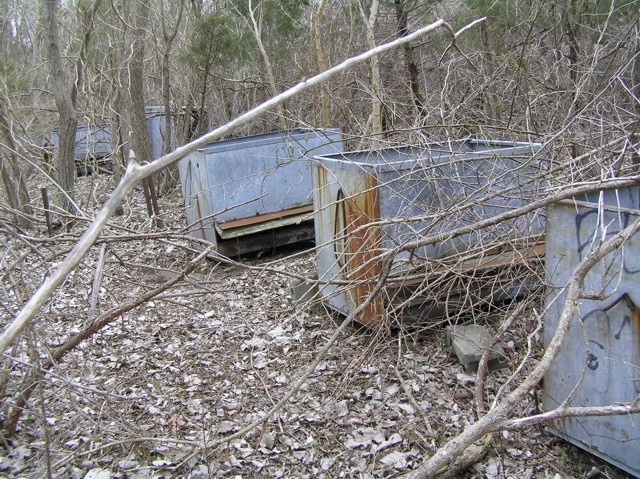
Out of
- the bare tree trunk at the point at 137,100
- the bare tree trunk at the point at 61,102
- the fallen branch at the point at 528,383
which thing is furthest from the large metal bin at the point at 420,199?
the bare tree trunk at the point at 137,100

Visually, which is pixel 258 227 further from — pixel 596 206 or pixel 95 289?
pixel 596 206

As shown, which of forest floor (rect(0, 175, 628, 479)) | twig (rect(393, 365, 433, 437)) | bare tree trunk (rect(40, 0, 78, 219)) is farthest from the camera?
bare tree trunk (rect(40, 0, 78, 219))

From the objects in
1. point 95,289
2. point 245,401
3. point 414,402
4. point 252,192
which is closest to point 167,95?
point 252,192

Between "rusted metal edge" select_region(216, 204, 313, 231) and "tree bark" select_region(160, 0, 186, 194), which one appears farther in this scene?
"tree bark" select_region(160, 0, 186, 194)

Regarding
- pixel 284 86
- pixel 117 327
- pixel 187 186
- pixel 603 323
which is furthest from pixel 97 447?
pixel 284 86

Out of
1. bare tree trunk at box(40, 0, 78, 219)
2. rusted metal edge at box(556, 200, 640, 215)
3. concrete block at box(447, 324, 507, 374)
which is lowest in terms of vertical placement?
concrete block at box(447, 324, 507, 374)

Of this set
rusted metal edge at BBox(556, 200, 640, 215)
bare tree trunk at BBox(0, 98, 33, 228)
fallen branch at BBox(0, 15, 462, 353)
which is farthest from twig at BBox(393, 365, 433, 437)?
bare tree trunk at BBox(0, 98, 33, 228)

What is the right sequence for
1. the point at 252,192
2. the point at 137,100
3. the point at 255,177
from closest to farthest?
the point at 255,177, the point at 252,192, the point at 137,100

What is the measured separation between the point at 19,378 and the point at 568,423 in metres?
3.45

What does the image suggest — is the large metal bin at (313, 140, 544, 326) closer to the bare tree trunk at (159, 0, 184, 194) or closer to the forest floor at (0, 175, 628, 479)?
the forest floor at (0, 175, 628, 479)

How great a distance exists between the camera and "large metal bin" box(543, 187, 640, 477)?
275 centimetres

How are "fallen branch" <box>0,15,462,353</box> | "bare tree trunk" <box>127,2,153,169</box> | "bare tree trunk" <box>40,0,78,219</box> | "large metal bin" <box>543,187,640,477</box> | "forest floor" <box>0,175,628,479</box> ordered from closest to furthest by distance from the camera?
1. "fallen branch" <box>0,15,462,353</box>
2. "large metal bin" <box>543,187,640,477</box>
3. "forest floor" <box>0,175,628,479</box>
4. "bare tree trunk" <box>40,0,78,219</box>
5. "bare tree trunk" <box>127,2,153,169</box>

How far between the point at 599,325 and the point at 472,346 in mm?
1453

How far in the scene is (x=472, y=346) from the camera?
14.1ft
